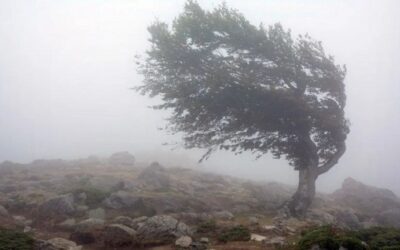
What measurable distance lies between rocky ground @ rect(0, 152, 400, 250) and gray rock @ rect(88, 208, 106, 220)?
0.06 m

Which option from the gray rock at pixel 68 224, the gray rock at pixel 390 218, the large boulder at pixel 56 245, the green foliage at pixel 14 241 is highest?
the gray rock at pixel 390 218

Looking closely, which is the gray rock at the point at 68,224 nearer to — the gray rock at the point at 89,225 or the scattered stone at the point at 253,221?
the gray rock at the point at 89,225

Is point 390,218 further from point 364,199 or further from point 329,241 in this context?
point 329,241

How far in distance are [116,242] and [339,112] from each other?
22098mm

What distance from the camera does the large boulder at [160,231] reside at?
16500mm

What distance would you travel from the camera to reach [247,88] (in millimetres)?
28141

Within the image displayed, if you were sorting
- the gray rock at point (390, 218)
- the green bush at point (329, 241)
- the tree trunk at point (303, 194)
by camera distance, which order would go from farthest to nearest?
1. the gray rock at point (390, 218)
2. the tree trunk at point (303, 194)
3. the green bush at point (329, 241)

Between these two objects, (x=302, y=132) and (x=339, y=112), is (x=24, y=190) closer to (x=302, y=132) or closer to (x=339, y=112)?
(x=302, y=132)

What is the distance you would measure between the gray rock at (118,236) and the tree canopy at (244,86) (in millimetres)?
13803

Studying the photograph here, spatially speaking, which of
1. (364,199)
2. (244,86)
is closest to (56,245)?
(244,86)

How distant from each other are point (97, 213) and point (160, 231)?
300 inches

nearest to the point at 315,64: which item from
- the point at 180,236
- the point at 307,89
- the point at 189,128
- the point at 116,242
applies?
the point at 307,89

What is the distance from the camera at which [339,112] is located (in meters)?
30.8

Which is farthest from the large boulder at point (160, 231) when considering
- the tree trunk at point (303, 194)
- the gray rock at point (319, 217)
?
the tree trunk at point (303, 194)
